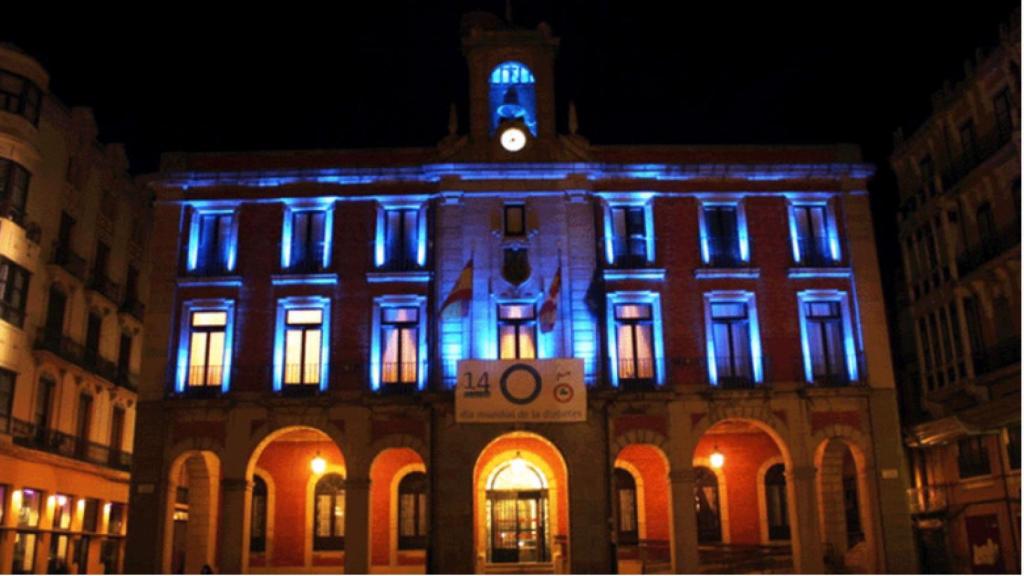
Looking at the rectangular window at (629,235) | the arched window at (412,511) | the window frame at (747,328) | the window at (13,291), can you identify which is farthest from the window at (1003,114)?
the window at (13,291)

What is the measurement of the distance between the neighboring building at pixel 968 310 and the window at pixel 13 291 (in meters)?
31.1

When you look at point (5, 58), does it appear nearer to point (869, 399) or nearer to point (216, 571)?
point (216, 571)

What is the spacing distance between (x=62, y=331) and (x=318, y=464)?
1089cm

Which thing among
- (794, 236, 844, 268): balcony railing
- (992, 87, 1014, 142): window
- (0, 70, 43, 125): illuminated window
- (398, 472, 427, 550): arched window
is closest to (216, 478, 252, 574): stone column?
(398, 472, 427, 550): arched window

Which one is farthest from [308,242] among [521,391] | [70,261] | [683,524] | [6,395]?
[683,524]

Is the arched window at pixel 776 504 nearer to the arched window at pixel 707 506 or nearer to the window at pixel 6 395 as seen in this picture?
the arched window at pixel 707 506

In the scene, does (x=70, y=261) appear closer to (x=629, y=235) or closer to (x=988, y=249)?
(x=629, y=235)

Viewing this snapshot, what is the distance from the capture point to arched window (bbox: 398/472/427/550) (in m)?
30.4

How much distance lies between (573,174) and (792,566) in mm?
13548

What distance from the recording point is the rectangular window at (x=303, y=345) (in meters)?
28.7

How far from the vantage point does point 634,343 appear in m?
29.0

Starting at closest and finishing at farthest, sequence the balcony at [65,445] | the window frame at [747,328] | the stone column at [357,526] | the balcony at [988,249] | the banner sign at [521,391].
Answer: the stone column at [357,526], the banner sign at [521,391], the window frame at [747,328], the balcony at [988,249], the balcony at [65,445]

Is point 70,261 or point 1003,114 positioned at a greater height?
point 1003,114

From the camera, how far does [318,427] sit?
1103 inches
